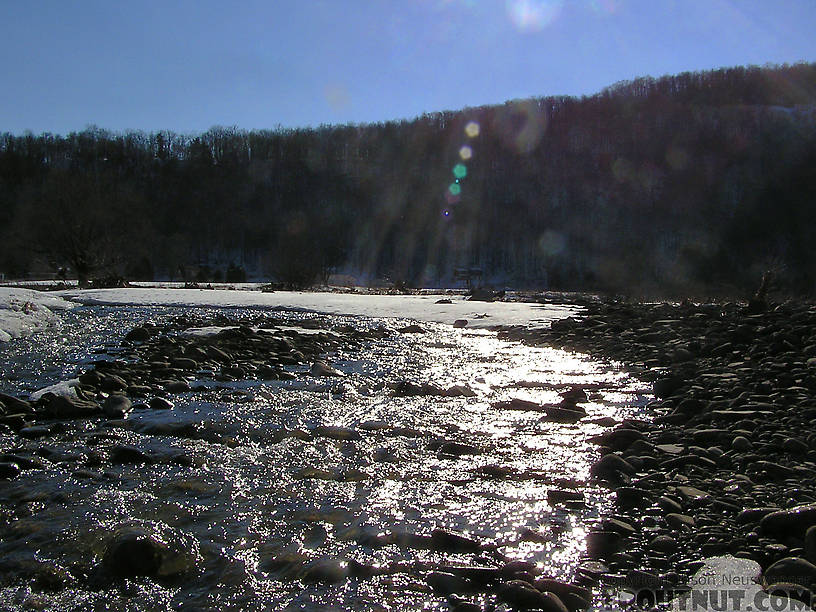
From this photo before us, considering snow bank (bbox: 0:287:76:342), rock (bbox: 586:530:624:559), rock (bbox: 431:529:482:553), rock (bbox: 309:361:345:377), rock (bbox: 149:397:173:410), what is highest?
Answer: snow bank (bbox: 0:287:76:342)

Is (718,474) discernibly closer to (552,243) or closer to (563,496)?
(563,496)

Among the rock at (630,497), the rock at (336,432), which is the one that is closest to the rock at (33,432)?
the rock at (336,432)

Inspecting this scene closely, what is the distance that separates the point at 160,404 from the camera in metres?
5.24

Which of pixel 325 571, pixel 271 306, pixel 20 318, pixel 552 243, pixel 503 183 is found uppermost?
pixel 503 183

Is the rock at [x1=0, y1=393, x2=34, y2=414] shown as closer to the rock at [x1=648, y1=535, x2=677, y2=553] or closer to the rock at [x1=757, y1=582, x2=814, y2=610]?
the rock at [x1=648, y1=535, x2=677, y2=553]

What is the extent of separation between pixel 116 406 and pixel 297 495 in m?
2.68

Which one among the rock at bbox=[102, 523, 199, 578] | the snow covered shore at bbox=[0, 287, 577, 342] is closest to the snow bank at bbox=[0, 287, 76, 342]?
the snow covered shore at bbox=[0, 287, 577, 342]

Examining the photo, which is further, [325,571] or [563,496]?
[563,496]

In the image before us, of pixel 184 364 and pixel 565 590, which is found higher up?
pixel 184 364

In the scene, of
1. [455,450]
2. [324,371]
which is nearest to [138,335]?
[324,371]

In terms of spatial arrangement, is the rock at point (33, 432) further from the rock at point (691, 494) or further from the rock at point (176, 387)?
the rock at point (691, 494)

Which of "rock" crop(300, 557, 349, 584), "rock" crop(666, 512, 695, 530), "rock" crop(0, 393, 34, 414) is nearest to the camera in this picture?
"rock" crop(300, 557, 349, 584)

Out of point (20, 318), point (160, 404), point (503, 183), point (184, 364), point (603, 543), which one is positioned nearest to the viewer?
point (603, 543)

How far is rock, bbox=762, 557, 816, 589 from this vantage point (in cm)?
206
